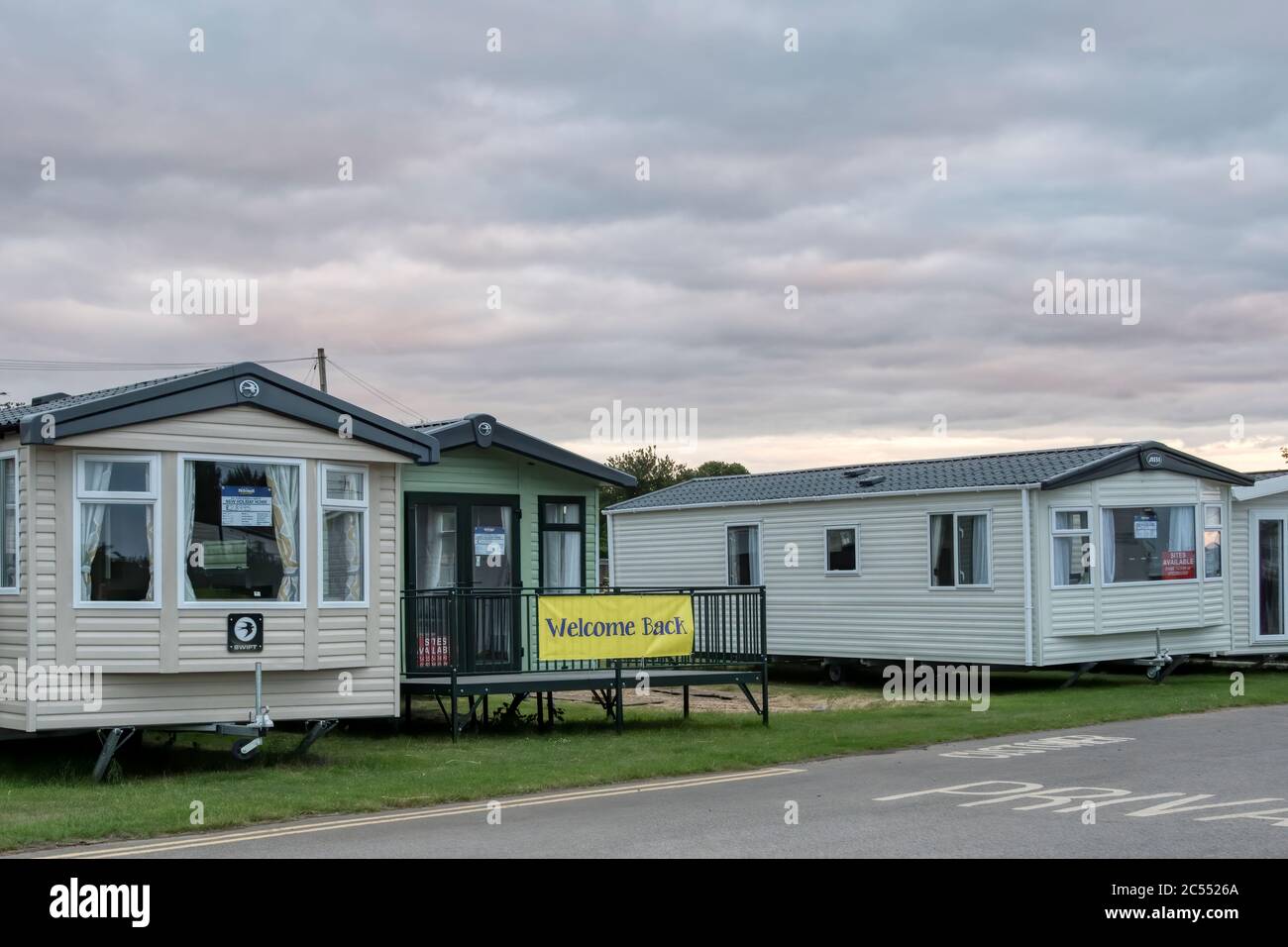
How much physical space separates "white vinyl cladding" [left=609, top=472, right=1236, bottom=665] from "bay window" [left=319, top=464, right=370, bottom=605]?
819 centimetres

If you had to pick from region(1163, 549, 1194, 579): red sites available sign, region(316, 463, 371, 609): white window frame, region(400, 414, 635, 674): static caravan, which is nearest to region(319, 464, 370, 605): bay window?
region(316, 463, 371, 609): white window frame

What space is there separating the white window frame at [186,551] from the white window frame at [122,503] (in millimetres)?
174

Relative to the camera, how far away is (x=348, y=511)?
51.6ft

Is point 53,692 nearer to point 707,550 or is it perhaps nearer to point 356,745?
point 356,745

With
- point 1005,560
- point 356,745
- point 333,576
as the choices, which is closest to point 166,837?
point 333,576

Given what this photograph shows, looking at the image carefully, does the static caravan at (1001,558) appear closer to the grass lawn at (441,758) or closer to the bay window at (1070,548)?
the bay window at (1070,548)

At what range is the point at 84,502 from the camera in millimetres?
14086

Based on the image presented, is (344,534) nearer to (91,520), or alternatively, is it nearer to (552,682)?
(91,520)

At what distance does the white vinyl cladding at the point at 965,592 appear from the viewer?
2336cm

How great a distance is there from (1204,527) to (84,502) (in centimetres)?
1838

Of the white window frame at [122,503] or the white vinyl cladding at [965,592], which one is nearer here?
the white window frame at [122,503]

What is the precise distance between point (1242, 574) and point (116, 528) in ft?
64.1

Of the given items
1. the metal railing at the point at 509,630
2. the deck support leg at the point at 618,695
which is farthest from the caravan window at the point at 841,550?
the deck support leg at the point at 618,695
